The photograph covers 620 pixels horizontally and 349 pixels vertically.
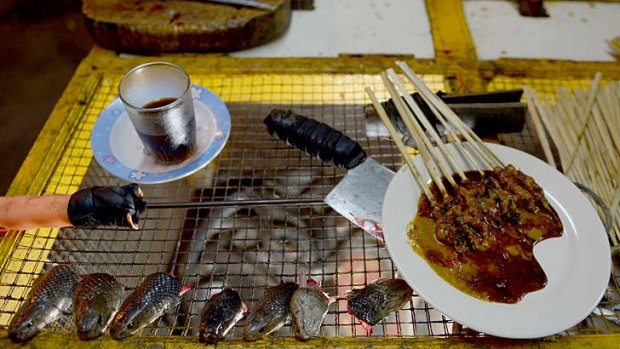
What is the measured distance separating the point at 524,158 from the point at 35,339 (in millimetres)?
1774

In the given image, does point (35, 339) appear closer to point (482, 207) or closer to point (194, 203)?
point (194, 203)

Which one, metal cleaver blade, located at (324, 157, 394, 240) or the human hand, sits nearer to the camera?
the human hand

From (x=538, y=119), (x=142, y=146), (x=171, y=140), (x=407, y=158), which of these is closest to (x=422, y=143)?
(x=407, y=158)

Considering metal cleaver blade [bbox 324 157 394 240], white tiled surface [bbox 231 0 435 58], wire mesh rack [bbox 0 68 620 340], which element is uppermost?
white tiled surface [bbox 231 0 435 58]

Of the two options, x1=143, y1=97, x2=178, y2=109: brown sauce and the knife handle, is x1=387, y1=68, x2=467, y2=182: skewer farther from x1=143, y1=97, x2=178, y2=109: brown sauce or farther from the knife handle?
x1=143, y1=97, x2=178, y2=109: brown sauce

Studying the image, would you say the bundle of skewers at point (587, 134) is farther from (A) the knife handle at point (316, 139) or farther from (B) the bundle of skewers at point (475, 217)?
(A) the knife handle at point (316, 139)

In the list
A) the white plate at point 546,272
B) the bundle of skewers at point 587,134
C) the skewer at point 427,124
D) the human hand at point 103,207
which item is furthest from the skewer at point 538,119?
the human hand at point 103,207

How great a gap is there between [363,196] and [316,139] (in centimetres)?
31

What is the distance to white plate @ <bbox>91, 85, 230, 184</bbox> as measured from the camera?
6.22 ft

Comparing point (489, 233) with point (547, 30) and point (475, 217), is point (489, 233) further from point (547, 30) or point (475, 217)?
point (547, 30)

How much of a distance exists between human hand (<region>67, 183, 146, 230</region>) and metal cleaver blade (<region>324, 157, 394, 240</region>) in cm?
71

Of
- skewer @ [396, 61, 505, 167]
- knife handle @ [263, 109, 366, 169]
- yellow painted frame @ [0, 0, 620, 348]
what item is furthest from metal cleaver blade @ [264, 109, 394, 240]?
yellow painted frame @ [0, 0, 620, 348]

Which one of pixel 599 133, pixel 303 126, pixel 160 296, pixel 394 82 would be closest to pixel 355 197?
pixel 303 126

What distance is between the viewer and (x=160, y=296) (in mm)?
1588
